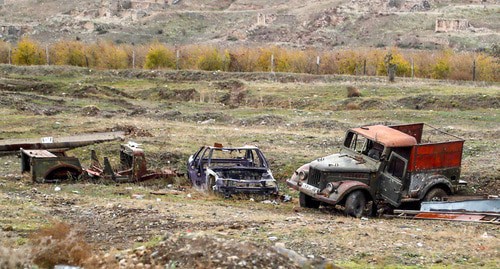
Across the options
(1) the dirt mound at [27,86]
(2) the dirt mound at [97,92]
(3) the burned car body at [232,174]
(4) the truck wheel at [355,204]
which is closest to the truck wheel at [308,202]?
(3) the burned car body at [232,174]

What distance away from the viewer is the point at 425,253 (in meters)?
11.5

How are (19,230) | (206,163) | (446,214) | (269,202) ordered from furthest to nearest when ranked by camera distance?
(206,163) → (269,202) → (446,214) → (19,230)

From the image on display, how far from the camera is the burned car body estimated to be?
664 inches

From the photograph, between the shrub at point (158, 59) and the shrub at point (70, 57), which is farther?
the shrub at point (70, 57)

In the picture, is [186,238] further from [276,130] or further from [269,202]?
[276,130]

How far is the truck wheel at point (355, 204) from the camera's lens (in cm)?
1573

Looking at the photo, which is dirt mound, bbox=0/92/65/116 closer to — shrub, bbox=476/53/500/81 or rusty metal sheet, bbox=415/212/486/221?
rusty metal sheet, bbox=415/212/486/221

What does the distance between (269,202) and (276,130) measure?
10.7 metres

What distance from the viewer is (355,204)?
623 inches

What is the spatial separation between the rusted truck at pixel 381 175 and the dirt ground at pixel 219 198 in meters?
0.48

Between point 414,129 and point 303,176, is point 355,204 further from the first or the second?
point 414,129

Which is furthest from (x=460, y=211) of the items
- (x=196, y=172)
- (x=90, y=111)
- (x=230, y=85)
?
(x=230, y=85)

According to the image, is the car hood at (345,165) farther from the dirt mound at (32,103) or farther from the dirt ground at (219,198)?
Answer: the dirt mound at (32,103)

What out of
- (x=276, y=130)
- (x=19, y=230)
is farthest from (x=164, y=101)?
(x=19, y=230)
